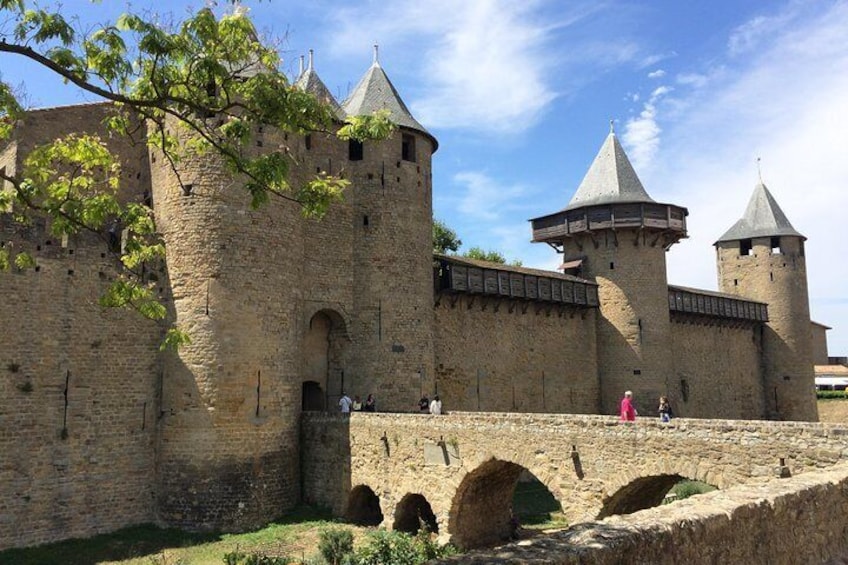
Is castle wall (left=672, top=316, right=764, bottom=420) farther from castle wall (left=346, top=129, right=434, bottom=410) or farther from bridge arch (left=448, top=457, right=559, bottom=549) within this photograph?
bridge arch (left=448, top=457, right=559, bottom=549)

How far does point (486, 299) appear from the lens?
23.8 meters

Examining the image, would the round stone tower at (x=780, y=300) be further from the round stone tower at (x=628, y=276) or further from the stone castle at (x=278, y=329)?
the round stone tower at (x=628, y=276)

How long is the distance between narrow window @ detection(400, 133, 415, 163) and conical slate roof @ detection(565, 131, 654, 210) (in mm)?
8937

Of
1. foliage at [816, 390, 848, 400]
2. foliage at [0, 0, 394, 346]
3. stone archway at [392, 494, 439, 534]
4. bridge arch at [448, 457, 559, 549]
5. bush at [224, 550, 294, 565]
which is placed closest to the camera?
foliage at [0, 0, 394, 346]

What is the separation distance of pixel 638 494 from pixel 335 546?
577cm

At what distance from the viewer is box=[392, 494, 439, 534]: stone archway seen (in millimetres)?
16016

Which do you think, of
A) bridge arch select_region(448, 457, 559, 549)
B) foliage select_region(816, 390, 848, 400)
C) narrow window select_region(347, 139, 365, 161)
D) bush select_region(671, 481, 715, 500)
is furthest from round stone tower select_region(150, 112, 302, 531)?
foliage select_region(816, 390, 848, 400)

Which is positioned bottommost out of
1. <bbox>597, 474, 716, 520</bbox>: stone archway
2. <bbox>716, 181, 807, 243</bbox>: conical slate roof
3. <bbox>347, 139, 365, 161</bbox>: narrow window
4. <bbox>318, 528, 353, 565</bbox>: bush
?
<bbox>318, 528, 353, 565</bbox>: bush

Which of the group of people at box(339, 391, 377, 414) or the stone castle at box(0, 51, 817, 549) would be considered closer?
the stone castle at box(0, 51, 817, 549)

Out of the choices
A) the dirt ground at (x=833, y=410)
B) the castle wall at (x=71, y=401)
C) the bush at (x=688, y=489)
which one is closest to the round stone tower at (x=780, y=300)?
the dirt ground at (x=833, y=410)

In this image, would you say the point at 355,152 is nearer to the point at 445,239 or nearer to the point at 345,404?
the point at 345,404

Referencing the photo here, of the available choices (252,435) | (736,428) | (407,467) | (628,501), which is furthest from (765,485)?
(252,435)

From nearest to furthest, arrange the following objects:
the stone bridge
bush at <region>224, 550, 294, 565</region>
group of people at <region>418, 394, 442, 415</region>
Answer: the stone bridge
bush at <region>224, 550, 294, 565</region>
group of people at <region>418, 394, 442, 415</region>

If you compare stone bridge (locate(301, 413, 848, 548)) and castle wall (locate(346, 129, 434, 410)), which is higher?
castle wall (locate(346, 129, 434, 410))
